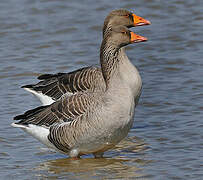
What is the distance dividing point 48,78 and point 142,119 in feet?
6.13

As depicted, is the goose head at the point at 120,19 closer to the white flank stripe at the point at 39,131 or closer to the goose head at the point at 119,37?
the goose head at the point at 119,37

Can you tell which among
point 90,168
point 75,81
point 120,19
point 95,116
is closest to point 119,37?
point 120,19

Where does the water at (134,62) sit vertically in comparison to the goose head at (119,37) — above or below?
below

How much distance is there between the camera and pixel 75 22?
1484cm

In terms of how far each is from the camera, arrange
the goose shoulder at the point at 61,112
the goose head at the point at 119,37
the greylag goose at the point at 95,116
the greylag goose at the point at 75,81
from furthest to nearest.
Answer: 1. the greylag goose at the point at 75,81
2. the goose head at the point at 119,37
3. the goose shoulder at the point at 61,112
4. the greylag goose at the point at 95,116

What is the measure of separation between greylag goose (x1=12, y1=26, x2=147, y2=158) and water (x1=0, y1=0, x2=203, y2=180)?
13.6 inches

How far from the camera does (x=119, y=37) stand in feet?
24.8

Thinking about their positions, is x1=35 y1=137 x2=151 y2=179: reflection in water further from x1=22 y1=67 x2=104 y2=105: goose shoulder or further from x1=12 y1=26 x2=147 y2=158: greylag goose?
x1=22 y1=67 x2=104 y2=105: goose shoulder

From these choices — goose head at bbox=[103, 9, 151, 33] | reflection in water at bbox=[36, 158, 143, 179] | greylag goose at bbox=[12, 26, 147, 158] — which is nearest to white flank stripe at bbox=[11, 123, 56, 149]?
greylag goose at bbox=[12, 26, 147, 158]

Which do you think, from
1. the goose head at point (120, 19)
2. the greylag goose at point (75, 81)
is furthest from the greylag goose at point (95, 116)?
the greylag goose at point (75, 81)

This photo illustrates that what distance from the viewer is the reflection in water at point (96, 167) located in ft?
23.3

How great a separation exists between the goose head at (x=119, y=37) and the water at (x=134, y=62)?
5.28 feet

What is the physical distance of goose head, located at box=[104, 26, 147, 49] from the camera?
7.53 meters

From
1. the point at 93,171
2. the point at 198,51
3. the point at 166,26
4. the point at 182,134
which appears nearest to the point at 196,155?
the point at 182,134
